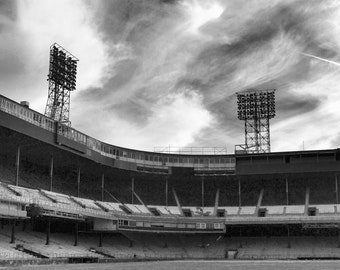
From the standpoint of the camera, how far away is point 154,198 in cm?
10325

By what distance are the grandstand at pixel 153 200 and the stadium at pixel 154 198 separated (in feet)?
0.59

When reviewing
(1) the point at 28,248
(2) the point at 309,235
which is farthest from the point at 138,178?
(1) the point at 28,248

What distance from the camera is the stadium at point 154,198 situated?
7300 centimetres

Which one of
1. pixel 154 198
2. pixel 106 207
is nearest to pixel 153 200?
pixel 154 198

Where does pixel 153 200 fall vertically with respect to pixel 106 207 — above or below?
above

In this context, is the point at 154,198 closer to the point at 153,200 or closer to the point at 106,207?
the point at 153,200

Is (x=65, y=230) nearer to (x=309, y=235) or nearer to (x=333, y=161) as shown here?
(x=309, y=235)

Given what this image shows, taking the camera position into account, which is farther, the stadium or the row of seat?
the stadium

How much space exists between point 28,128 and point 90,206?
59.5ft

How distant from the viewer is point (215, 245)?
93000 millimetres

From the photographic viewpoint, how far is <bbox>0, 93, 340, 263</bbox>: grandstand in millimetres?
72562

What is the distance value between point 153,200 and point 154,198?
2.03 feet

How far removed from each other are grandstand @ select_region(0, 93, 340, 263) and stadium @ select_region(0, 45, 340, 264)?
0.59ft

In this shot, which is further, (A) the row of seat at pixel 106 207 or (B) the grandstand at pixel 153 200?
(B) the grandstand at pixel 153 200
